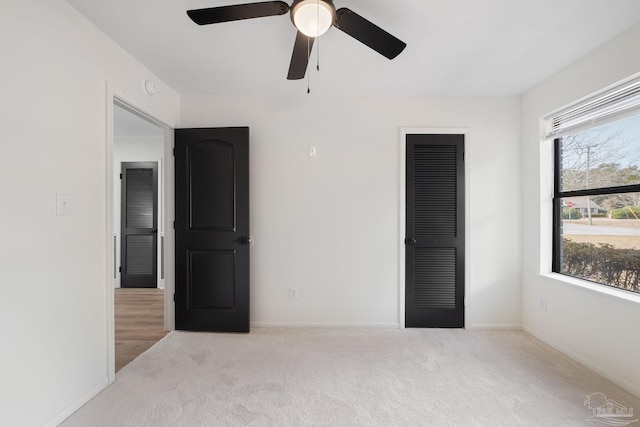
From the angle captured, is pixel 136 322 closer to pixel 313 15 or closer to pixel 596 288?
pixel 313 15

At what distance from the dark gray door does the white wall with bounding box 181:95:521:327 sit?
0.19 m

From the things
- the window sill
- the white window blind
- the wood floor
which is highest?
the white window blind

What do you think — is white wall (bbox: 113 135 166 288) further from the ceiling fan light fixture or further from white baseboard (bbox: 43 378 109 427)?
the ceiling fan light fixture

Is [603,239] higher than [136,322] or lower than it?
higher

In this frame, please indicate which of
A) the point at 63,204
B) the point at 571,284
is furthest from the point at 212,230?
the point at 571,284

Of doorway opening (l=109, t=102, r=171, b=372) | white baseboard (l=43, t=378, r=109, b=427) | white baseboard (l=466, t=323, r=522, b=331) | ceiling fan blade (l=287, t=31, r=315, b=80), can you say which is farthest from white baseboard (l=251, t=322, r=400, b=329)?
doorway opening (l=109, t=102, r=171, b=372)

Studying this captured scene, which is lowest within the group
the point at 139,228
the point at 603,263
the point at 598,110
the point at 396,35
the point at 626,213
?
the point at 603,263

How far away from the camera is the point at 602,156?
2275 mm

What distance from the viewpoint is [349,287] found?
9.85 ft

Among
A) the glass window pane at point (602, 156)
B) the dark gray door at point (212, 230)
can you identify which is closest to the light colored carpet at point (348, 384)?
the dark gray door at point (212, 230)

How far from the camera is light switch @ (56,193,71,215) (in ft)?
5.41

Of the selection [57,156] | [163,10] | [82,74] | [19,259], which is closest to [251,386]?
[19,259]

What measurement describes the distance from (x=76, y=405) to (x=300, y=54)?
8.45 ft

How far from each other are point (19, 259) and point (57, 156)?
598mm
